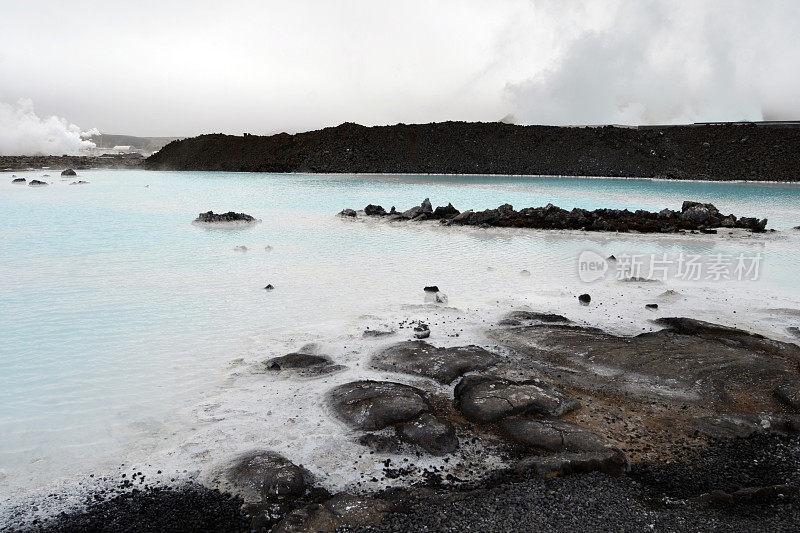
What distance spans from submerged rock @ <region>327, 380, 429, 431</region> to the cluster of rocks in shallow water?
1463cm

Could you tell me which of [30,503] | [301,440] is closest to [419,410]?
[301,440]

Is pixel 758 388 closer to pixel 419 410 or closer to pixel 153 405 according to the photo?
pixel 419 410

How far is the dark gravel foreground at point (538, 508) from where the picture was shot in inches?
161

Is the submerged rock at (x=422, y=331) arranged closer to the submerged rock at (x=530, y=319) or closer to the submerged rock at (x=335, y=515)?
the submerged rock at (x=530, y=319)

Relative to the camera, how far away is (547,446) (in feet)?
17.1

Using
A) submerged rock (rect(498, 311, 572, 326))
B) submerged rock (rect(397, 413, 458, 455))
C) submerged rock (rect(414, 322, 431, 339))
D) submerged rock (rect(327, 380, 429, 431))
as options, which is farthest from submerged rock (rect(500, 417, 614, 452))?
Result: submerged rock (rect(498, 311, 572, 326))

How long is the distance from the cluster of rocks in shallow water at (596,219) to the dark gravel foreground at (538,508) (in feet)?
51.2

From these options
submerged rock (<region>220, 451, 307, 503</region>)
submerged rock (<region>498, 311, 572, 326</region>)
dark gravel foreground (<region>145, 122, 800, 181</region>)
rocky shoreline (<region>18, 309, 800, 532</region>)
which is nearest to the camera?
rocky shoreline (<region>18, 309, 800, 532</region>)

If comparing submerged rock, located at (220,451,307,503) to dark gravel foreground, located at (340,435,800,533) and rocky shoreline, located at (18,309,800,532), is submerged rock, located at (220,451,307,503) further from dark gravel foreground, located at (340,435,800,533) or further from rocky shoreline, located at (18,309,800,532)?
dark gravel foreground, located at (340,435,800,533)

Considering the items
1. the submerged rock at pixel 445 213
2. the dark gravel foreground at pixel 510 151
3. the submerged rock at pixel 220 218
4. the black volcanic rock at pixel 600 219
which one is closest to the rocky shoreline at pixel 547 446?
the black volcanic rock at pixel 600 219

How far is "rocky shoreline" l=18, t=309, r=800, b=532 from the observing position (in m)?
4.20

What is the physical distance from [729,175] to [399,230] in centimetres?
4626

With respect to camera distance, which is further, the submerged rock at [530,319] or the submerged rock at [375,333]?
the submerged rock at [530,319]

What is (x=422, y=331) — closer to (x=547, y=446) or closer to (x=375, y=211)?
(x=547, y=446)
